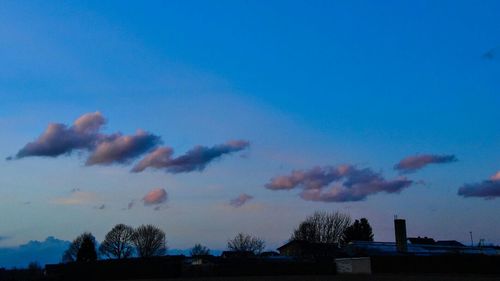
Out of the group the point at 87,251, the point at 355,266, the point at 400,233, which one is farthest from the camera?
the point at 87,251

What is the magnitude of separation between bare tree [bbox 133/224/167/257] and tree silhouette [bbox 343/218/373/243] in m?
56.1

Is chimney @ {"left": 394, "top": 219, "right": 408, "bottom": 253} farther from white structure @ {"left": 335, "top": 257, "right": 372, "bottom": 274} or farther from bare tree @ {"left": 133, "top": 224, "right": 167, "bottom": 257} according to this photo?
bare tree @ {"left": 133, "top": 224, "right": 167, "bottom": 257}

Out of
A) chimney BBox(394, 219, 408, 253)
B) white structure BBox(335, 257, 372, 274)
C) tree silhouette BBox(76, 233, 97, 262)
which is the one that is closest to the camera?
white structure BBox(335, 257, 372, 274)

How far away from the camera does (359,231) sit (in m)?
166

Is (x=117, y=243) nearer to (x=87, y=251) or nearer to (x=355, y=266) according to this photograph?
(x=87, y=251)

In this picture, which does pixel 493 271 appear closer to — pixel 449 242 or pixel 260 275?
pixel 260 275

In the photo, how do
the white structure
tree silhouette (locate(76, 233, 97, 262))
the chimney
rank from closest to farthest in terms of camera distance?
1. the white structure
2. the chimney
3. tree silhouette (locate(76, 233, 97, 262))

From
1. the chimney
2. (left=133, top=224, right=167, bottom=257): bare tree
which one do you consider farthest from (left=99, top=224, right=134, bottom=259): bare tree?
the chimney

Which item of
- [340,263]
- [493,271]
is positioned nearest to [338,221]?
[340,263]

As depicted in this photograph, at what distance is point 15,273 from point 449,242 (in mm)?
125977

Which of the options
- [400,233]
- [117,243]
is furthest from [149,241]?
[400,233]

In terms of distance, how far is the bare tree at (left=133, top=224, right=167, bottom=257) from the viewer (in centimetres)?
17950

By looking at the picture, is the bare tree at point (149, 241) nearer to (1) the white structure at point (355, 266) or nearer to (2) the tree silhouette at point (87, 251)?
(2) the tree silhouette at point (87, 251)

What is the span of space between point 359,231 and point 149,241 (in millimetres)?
60955
